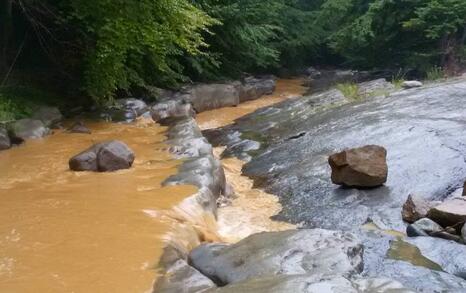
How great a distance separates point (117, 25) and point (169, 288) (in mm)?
7485

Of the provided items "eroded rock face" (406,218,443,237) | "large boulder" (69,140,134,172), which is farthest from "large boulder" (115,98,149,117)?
"eroded rock face" (406,218,443,237)

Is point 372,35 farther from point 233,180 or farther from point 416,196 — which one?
point 416,196

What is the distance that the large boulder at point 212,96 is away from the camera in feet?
48.1

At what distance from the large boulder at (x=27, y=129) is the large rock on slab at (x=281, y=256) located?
5.60m

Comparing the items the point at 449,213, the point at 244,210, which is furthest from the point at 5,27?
the point at 449,213

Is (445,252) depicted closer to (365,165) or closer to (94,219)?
(365,165)

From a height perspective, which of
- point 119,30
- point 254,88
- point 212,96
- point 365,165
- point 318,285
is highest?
point 119,30

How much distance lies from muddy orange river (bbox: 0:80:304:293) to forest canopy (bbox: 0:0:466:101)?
2779mm

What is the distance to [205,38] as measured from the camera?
1708 centimetres

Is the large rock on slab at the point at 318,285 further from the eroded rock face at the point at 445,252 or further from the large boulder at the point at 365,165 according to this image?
the large boulder at the point at 365,165

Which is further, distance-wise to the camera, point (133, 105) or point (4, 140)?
point (133, 105)

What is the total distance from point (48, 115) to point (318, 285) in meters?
8.63

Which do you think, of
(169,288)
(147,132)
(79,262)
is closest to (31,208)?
(79,262)

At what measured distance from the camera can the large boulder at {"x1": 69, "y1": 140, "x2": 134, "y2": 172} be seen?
755 cm
